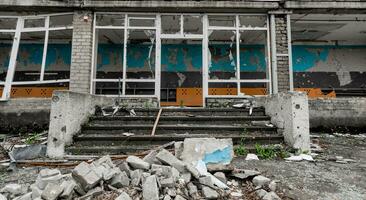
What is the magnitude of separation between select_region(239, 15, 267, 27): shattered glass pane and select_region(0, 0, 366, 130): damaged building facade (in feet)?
0.10

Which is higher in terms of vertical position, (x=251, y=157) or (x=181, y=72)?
(x=181, y=72)

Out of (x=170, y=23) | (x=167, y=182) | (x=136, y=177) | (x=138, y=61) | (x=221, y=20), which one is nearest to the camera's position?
(x=167, y=182)

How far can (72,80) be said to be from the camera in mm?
7887

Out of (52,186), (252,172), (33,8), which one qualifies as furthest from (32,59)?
(252,172)

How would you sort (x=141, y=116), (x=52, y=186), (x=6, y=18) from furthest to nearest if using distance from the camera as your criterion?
(x=6, y=18)
(x=141, y=116)
(x=52, y=186)

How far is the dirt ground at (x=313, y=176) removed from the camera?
326cm

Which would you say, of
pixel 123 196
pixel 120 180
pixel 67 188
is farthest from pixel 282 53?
pixel 67 188

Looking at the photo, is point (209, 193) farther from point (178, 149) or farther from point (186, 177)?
point (178, 149)

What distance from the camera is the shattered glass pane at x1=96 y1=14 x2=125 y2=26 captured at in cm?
850

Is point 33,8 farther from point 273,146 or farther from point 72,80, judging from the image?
point 273,146

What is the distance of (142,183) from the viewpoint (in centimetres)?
314

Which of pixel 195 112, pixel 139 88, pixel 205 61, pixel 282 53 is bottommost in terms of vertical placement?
pixel 195 112

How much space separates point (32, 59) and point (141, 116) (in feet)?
26.0

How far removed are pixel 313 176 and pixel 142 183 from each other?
98.3 inches
